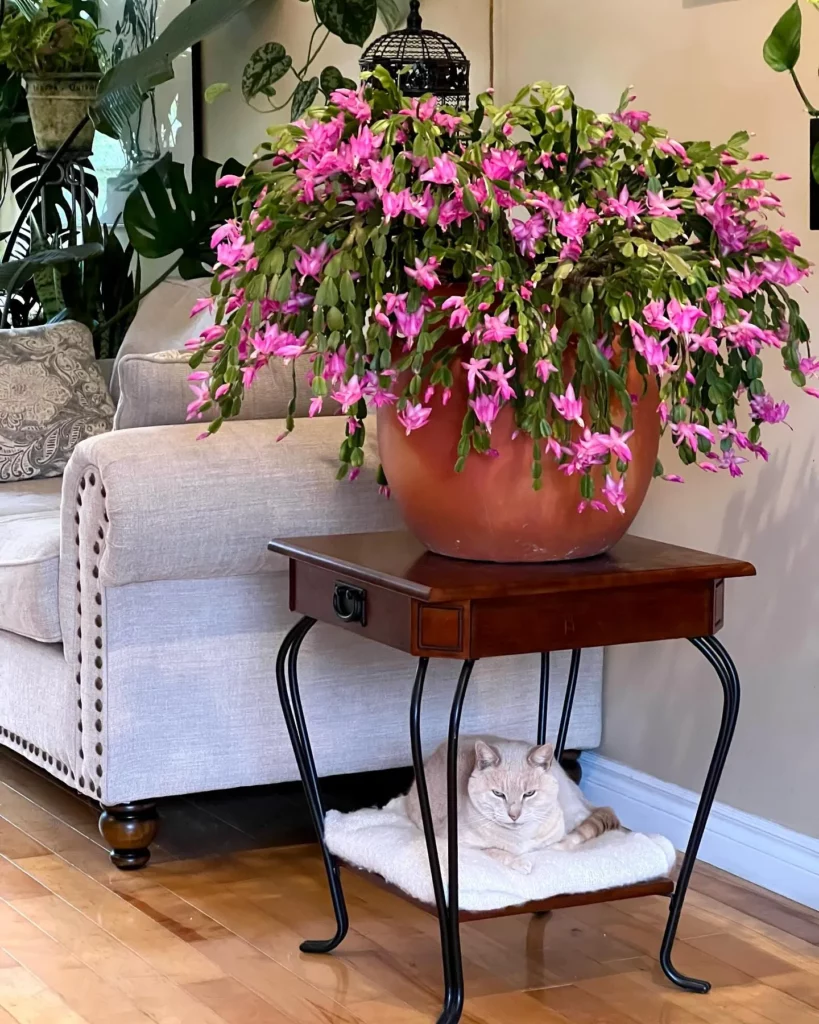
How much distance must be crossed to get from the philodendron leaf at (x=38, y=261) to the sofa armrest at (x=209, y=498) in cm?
166

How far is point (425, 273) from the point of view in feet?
5.86

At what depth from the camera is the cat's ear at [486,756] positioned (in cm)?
212

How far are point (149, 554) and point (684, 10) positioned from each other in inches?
49.1

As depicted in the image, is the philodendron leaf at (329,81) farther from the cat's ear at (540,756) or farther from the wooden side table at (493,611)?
the cat's ear at (540,756)

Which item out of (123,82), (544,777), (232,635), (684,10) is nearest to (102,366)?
(123,82)

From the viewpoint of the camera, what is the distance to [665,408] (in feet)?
6.42

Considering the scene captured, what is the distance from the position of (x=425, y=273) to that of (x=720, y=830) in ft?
4.02

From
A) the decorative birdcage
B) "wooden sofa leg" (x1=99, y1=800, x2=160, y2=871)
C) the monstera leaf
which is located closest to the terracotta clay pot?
"wooden sofa leg" (x1=99, y1=800, x2=160, y2=871)

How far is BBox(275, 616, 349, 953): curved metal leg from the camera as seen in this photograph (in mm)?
2193

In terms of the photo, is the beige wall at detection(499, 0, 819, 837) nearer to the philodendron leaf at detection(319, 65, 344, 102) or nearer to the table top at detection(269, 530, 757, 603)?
the table top at detection(269, 530, 757, 603)

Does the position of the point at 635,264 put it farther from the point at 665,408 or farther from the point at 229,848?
the point at 229,848

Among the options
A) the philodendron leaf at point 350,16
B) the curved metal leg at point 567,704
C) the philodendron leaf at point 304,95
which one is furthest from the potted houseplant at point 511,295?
the philodendron leaf at point 304,95

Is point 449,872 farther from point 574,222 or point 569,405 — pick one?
point 574,222

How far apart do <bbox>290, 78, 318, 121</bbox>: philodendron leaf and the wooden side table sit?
1686 millimetres
